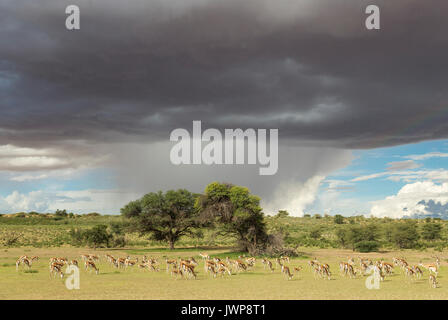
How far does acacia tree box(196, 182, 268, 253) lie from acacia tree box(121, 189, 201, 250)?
1138cm

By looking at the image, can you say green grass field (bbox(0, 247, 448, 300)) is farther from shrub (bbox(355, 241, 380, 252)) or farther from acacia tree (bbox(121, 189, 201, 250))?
acacia tree (bbox(121, 189, 201, 250))

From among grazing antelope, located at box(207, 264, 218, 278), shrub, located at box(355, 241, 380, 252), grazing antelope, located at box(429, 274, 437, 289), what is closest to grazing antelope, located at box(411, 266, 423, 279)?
grazing antelope, located at box(429, 274, 437, 289)

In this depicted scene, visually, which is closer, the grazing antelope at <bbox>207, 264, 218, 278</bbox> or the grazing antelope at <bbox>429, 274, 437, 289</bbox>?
the grazing antelope at <bbox>429, 274, 437, 289</bbox>

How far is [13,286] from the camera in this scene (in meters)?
26.4

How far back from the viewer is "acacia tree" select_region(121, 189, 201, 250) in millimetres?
72250

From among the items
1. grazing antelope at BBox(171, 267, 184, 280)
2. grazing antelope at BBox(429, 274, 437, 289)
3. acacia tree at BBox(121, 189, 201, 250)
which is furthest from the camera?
acacia tree at BBox(121, 189, 201, 250)

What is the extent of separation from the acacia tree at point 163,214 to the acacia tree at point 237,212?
1138cm

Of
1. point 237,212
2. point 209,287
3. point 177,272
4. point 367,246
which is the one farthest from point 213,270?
point 367,246

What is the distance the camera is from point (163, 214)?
73312 millimetres

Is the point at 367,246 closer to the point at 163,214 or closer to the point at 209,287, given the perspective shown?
the point at 163,214

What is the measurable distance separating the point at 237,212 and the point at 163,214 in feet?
63.0
